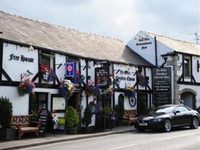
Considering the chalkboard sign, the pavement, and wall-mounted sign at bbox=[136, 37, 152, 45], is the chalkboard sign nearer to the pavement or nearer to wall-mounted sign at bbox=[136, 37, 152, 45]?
the pavement

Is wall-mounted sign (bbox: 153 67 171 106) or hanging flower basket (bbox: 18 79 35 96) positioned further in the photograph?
wall-mounted sign (bbox: 153 67 171 106)

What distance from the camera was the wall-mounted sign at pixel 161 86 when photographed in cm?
2997

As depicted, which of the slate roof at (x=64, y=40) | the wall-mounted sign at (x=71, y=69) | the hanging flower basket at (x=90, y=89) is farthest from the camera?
the hanging flower basket at (x=90, y=89)

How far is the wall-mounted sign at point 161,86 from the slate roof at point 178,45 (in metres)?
2.15

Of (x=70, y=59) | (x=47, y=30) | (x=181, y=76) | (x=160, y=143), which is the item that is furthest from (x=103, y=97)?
(x=160, y=143)

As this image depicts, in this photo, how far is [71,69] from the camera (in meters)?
22.1

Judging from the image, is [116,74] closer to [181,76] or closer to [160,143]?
[181,76]

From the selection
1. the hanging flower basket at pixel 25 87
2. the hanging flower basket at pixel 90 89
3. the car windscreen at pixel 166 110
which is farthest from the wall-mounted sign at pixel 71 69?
the car windscreen at pixel 166 110

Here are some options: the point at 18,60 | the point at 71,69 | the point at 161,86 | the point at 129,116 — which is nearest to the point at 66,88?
the point at 71,69

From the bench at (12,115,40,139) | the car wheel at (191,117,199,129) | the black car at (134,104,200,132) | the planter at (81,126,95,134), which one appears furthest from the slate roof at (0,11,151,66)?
the car wheel at (191,117,199,129)

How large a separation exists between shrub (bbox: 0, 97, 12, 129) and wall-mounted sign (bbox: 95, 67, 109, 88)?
7.11 m

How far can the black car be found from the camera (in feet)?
68.6

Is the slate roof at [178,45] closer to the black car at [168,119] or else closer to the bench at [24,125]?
the black car at [168,119]

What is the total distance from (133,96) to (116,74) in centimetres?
226
